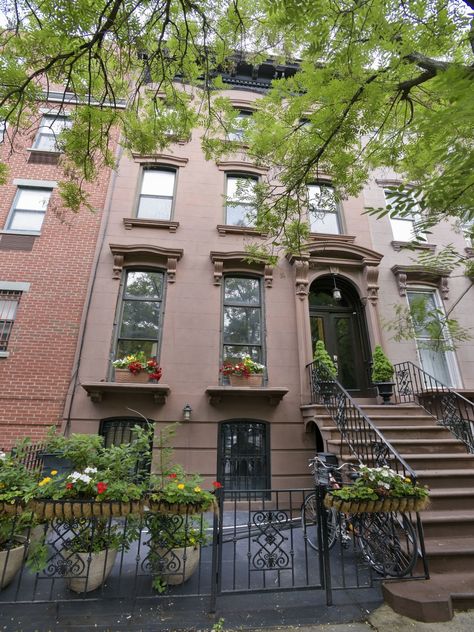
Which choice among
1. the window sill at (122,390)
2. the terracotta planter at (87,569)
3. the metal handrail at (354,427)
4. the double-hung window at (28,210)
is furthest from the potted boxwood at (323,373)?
the double-hung window at (28,210)

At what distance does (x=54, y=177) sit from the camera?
993 cm

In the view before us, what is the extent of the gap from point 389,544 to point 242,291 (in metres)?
6.47

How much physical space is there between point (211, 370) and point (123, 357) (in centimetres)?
218

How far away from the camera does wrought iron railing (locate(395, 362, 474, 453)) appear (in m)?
7.38

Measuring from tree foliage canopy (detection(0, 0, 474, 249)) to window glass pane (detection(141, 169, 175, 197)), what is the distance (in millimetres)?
→ 4118

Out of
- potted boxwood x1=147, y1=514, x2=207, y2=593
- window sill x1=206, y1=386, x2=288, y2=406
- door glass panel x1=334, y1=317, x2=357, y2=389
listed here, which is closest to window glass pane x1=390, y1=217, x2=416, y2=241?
door glass panel x1=334, y1=317, x2=357, y2=389

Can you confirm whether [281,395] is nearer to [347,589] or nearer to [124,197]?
[347,589]

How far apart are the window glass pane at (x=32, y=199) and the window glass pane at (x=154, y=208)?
2679 mm

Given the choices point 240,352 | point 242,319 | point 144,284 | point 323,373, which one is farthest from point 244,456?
point 144,284

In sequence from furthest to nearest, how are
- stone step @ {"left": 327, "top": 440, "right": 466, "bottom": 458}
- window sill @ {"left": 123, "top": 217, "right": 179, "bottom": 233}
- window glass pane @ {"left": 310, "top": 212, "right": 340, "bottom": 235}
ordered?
window glass pane @ {"left": 310, "top": 212, "right": 340, "bottom": 235}, window sill @ {"left": 123, "top": 217, "right": 179, "bottom": 233}, stone step @ {"left": 327, "top": 440, "right": 466, "bottom": 458}

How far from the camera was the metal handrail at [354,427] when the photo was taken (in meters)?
5.24

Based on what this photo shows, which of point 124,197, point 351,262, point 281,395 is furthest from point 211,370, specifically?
point 124,197

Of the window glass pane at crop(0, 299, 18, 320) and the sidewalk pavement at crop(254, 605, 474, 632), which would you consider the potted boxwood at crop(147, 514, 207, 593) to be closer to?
the sidewalk pavement at crop(254, 605, 474, 632)

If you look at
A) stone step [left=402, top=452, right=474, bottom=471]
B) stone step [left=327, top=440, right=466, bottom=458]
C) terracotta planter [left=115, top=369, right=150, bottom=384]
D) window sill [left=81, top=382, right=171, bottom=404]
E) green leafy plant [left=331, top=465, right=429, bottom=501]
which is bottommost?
green leafy plant [left=331, top=465, right=429, bottom=501]
